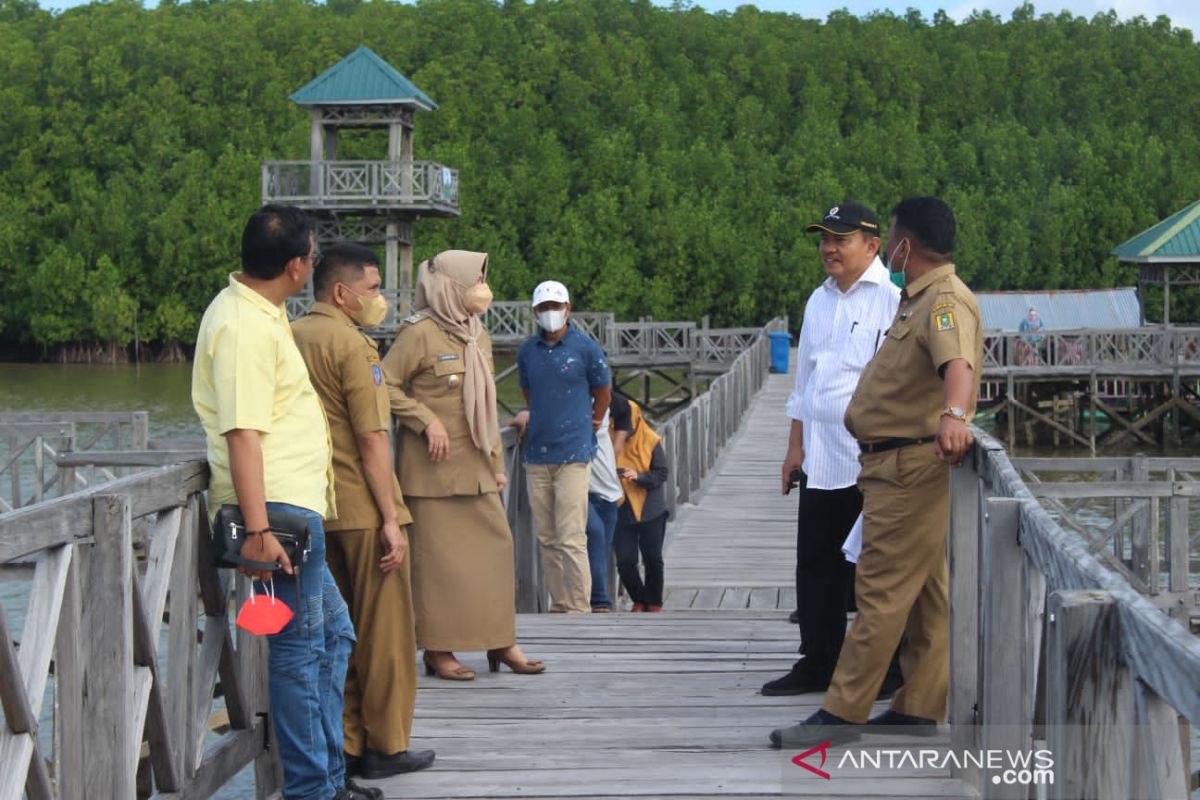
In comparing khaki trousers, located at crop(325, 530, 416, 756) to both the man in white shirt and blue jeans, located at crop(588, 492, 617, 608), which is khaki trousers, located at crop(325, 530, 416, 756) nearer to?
the man in white shirt

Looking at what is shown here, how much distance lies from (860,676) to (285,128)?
76028 millimetres

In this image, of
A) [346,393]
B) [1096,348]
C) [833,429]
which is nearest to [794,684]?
[833,429]

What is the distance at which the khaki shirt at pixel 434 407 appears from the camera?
Answer: 5.56 m

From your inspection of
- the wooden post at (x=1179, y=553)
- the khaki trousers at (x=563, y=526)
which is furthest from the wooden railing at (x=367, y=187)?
the khaki trousers at (x=563, y=526)

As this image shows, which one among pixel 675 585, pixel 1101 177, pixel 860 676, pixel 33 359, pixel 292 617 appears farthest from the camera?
pixel 1101 177

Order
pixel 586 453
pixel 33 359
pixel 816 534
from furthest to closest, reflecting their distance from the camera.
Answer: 1. pixel 33 359
2. pixel 586 453
3. pixel 816 534

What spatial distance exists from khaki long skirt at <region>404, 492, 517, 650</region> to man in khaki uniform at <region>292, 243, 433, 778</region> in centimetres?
73

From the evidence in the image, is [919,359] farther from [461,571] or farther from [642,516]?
[642,516]

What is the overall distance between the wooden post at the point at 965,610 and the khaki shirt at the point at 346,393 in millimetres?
1582

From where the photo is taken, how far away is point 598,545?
8328mm

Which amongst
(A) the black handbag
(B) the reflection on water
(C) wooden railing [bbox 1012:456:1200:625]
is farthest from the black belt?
(B) the reflection on water

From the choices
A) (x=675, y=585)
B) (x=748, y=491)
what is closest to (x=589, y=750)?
(x=675, y=585)

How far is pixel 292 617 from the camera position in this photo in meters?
4.09

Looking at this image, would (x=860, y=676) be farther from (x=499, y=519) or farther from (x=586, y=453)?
(x=586, y=453)
